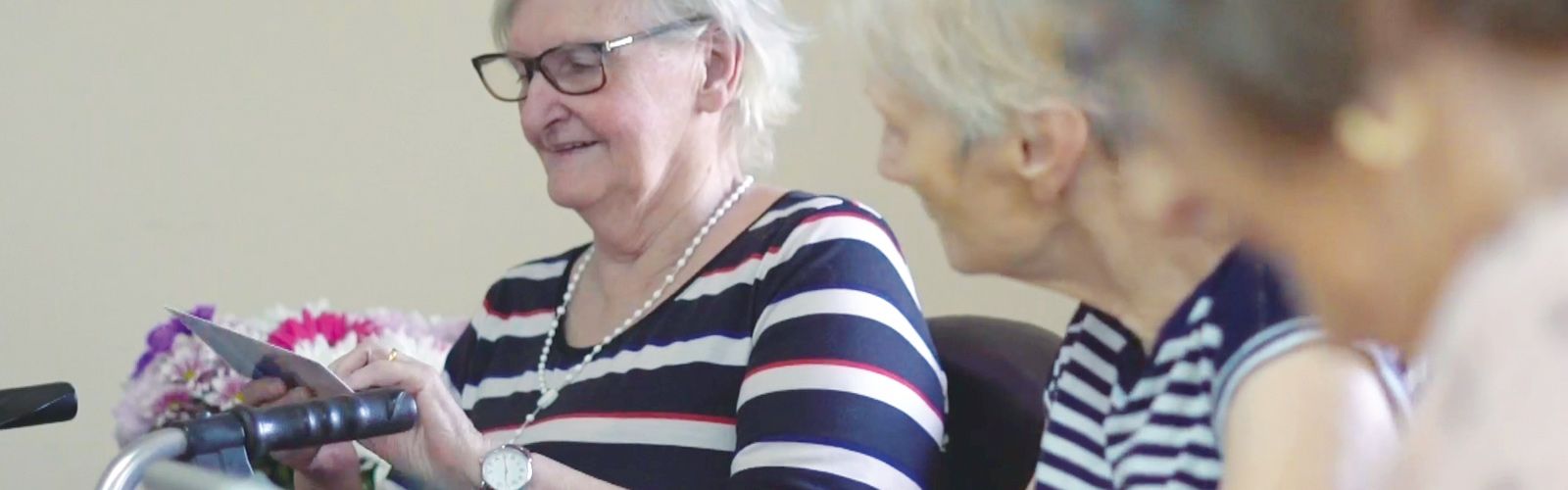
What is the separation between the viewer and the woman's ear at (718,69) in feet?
5.46

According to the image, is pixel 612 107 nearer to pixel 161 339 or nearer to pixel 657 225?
pixel 657 225

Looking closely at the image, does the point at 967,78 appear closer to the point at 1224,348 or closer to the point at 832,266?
the point at 1224,348

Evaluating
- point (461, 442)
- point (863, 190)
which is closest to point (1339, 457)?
point (461, 442)

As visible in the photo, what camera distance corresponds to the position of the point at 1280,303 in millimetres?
866

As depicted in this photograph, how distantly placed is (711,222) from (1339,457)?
895 millimetres

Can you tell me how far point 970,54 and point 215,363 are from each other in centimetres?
88

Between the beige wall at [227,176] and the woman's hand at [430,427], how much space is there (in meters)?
0.95

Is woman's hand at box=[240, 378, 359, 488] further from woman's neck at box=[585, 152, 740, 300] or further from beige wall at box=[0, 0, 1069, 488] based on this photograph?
beige wall at box=[0, 0, 1069, 488]

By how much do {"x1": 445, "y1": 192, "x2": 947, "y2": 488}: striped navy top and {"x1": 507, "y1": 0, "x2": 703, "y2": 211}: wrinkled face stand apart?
0.14 metres

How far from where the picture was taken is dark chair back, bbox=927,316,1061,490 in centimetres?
134

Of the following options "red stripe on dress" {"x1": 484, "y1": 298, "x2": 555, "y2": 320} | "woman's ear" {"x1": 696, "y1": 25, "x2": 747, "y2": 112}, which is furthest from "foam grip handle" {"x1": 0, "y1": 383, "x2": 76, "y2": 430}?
"woman's ear" {"x1": 696, "y1": 25, "x2": 747, "y2": 112}

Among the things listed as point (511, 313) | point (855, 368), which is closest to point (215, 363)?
point (511, 313)

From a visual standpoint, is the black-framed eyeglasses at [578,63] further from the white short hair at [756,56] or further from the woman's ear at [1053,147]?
the woman's ear at [1053,147]

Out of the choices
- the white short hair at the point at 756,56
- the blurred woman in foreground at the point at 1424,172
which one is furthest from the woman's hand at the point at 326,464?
the blurred woman in foreground at the point at 1424,172
